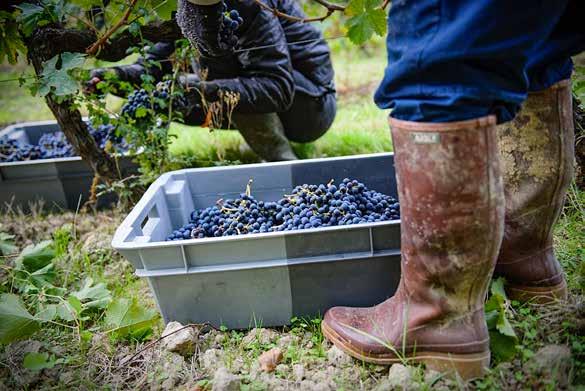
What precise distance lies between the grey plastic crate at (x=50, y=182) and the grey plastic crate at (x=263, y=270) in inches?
39.4

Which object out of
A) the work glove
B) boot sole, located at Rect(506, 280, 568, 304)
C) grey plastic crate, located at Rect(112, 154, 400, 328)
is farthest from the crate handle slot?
boot sole, located at Rect(506, 280, 568, 304)

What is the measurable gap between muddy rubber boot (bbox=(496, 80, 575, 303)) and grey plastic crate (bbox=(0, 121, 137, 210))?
1.68 m

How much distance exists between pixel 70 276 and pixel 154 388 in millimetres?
811

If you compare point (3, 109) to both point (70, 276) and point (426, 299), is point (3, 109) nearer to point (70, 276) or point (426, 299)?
point (70, 276)

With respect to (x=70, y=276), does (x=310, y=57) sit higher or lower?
higher

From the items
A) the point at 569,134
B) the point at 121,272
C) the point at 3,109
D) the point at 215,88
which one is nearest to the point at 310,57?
the point at 215,88

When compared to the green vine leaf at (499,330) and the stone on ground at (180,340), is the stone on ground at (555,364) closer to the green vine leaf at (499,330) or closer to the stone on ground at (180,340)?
the green vine leaf at (499,330)

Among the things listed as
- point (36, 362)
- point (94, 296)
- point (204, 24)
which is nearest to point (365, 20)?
point (204, 24)

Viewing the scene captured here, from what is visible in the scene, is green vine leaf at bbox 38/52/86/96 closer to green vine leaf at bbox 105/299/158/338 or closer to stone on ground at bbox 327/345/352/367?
green vine leaf at bbox 105/299/158/338

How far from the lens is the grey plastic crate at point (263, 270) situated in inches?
58.9

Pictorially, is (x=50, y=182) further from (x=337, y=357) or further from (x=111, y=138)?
(x=337, y=357)

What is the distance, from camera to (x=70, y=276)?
81.5 inches

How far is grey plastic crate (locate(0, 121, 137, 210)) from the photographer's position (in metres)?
2.56

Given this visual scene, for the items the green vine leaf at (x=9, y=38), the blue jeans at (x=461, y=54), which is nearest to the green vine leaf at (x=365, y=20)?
the blue jeans at (x=461, y=54)
